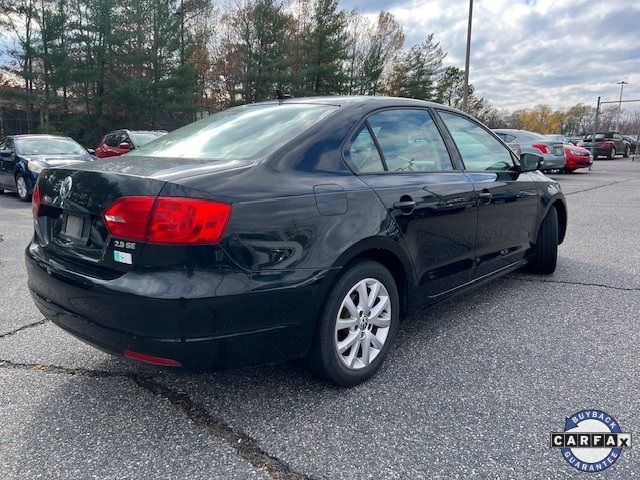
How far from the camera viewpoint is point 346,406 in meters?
2.47

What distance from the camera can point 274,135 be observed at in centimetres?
262

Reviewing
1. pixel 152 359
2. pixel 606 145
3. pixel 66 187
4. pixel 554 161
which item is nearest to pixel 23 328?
pixel 66 187

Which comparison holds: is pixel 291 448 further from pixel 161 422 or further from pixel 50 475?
pixel 50 475

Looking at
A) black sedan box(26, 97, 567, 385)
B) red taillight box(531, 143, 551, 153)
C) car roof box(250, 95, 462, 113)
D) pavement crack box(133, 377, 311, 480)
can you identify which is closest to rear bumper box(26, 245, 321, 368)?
black sedan box(26, 97, 567, 385)

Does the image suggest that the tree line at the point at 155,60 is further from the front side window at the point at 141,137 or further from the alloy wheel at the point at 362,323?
the alloy wheel at the point at 362,323

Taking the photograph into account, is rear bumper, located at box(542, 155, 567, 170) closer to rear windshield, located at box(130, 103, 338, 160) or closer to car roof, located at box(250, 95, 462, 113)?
car roof, located at box(250, 95, 462, 113)

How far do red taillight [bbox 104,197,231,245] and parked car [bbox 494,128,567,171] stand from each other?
14125 millimetres

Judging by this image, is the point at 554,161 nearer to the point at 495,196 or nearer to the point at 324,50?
the point at 495,196

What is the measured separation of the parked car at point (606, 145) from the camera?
1166 inches

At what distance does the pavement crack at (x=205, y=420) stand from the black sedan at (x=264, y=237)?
1.17 feet

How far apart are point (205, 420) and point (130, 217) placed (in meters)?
1.02

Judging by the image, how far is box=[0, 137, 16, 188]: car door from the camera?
429 inches

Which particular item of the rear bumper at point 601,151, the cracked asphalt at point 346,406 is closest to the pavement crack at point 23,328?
the cracked asphalt at point 346,406

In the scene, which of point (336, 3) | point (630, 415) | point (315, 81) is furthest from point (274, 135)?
point (336, 3)
